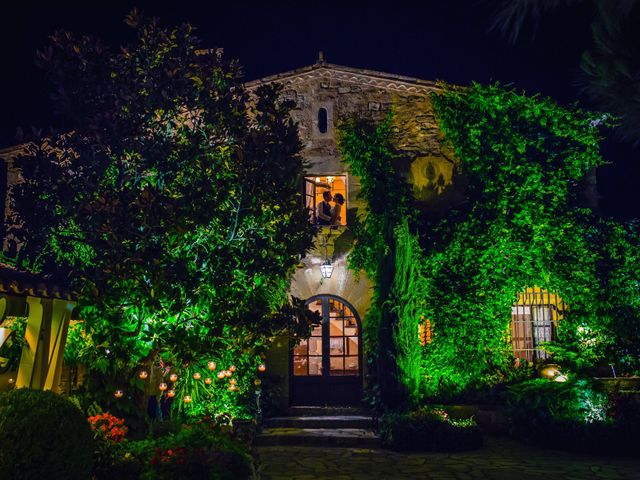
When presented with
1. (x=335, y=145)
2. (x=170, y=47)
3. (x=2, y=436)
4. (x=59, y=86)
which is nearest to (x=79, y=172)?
(x=59, y=86)

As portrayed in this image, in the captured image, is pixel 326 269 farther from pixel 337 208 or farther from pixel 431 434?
pixel 431 434

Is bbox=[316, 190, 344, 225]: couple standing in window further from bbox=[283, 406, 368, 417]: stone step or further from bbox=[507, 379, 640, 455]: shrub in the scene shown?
bbox=[507, 379, 640, 455]: shrub

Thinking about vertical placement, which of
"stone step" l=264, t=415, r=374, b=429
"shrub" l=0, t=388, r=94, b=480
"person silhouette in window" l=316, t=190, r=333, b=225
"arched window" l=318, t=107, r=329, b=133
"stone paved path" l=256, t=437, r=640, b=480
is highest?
"arched window" l=318, t=107, r=329, b=133

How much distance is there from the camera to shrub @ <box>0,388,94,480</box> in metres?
5.49

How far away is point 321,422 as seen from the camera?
39.2 ft

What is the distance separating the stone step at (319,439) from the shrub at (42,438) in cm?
547

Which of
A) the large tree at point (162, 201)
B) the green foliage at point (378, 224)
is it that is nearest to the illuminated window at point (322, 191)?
the green foliage at point (378, 224)

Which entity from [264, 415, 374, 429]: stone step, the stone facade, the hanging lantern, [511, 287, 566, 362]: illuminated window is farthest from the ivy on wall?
[264, 415, 374, 429]: stone step

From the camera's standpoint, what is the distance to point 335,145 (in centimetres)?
1361

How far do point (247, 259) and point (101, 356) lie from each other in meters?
2.53

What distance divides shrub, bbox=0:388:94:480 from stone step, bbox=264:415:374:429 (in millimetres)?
6313

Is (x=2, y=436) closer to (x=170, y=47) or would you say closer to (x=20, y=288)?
(x=20, y=288)

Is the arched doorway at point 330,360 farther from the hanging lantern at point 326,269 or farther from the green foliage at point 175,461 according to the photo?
the green foliage at point 175,461

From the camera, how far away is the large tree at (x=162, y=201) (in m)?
8.03
